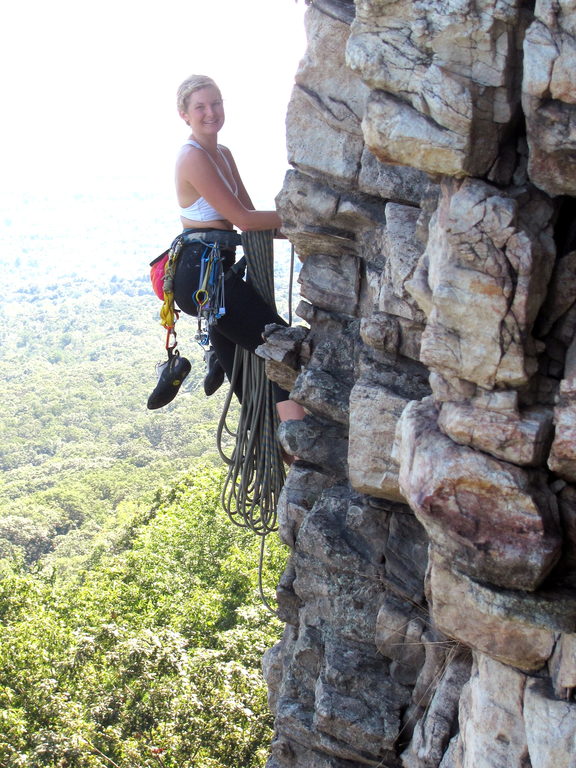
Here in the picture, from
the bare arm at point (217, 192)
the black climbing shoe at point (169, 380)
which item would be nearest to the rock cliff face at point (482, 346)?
the bare arm at point (217, 192)

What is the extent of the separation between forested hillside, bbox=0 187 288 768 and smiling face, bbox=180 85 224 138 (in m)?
6.64

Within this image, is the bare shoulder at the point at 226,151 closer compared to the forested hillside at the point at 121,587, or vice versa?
the bare shoulder at the point at 226,151

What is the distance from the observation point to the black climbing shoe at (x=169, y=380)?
5.35 meters

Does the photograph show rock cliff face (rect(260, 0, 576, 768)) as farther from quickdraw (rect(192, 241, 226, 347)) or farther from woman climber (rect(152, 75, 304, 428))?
quickdraw (rect(192, 241, 226, 347))

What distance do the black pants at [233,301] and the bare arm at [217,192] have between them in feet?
0.77

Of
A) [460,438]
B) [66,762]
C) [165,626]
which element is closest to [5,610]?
Result: [165,626]

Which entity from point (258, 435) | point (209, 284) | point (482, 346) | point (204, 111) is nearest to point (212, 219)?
point (209, 284)

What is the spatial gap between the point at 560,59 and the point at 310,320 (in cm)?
227

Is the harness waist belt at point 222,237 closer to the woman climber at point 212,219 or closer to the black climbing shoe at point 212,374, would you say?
the woman climber at point 212,219

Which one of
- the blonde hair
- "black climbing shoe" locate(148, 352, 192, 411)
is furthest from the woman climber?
"black climbing shoe" locate(148, 352, 192, 411)

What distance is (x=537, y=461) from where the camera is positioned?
2844mm

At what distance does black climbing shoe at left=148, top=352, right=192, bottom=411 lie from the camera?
535cm

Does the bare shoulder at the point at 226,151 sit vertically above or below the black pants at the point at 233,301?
above

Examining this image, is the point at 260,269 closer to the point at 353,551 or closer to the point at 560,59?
the point at 353,551
